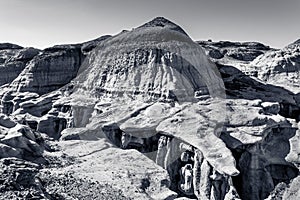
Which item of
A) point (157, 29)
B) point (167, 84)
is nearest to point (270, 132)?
point (167, 84)

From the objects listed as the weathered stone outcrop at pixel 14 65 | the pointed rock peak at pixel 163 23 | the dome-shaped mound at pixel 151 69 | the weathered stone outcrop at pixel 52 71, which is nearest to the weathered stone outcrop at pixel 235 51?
the pointed rock peak at pixel 163 23

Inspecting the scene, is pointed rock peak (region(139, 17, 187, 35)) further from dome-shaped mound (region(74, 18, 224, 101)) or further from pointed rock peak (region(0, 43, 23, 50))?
pointed rock peak (region(0, 43, 23, 50))

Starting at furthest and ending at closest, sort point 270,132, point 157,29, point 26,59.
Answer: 1. point 26,59
2. point 157,29
3. point 270,132

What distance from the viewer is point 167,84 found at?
43438 mm

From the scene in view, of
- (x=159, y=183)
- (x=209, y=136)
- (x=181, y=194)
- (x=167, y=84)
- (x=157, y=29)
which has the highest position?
(x=157, y=29)

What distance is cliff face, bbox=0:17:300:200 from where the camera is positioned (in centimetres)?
2748

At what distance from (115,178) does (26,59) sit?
144 ft

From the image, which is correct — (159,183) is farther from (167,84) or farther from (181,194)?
(167,84)

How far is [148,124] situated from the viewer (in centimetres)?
3600

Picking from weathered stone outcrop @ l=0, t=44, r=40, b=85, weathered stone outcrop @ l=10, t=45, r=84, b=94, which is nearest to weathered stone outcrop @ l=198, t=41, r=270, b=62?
weathered stone outcrop @ l=10, t=45, r=84, b=94

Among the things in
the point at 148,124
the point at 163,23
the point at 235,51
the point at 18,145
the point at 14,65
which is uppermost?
the point at 163,23

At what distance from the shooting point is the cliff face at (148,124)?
27484 mm

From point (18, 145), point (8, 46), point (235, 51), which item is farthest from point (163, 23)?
point (18, 145)

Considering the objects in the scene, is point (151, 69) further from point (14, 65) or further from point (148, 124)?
point (14, 65)
